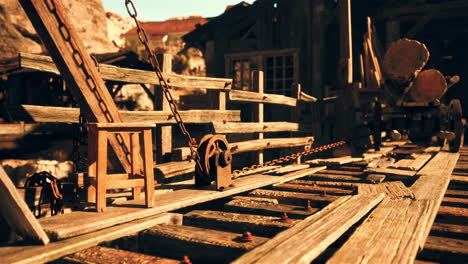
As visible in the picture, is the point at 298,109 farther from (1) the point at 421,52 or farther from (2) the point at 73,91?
(2) the point at 73,91

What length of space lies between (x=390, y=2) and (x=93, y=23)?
91.5ft

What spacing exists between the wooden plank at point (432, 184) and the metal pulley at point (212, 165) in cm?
198

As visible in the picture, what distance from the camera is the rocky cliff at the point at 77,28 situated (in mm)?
26872

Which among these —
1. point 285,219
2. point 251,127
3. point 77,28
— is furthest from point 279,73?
point 77,28

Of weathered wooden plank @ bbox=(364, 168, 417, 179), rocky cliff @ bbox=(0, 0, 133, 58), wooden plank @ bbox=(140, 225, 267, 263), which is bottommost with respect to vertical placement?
wooden plank @ bbox=(140, 225, 267, 263)

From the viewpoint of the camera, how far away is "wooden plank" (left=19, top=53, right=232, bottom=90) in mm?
3959

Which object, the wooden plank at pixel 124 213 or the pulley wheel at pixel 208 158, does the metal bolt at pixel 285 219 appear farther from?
the pulley wheel at pixel 208 158

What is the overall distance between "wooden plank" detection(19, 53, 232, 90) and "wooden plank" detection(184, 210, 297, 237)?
6.80 feet

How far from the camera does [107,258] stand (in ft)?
8.16

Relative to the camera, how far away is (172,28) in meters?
56.2

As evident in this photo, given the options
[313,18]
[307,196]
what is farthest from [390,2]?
[307,196]

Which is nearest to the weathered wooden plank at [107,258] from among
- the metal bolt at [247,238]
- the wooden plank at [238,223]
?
the metal bolt at [247,238]

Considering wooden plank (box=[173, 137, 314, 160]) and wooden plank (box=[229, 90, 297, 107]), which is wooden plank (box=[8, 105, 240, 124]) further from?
wooden plank (box=[173, 137, 314, 160])

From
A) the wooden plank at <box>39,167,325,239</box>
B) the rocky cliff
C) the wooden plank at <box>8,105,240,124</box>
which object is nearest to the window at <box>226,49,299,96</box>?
Result: the wooden plank at <box>8,105,240,124</box>
